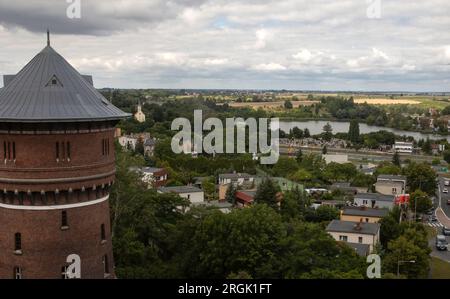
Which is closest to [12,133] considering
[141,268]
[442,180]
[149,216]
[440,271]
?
[141,268]

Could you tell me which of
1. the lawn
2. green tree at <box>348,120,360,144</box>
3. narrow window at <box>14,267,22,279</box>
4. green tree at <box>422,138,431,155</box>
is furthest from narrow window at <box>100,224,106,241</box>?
green tree at <box>348,120,360,144</box>

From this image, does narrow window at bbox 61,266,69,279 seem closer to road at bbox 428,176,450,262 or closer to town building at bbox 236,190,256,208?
road at bbox 428,176,450,262

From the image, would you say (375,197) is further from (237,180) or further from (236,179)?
(236,179)

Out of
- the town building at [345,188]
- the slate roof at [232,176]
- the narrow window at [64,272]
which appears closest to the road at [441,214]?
the town building at [345,188]

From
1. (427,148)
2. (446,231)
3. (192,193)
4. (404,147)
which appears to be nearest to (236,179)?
(192,193)

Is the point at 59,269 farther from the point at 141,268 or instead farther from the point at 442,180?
the point at 442,180

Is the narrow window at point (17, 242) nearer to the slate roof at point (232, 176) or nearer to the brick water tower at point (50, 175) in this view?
the brick water tower at point (50, 175)
